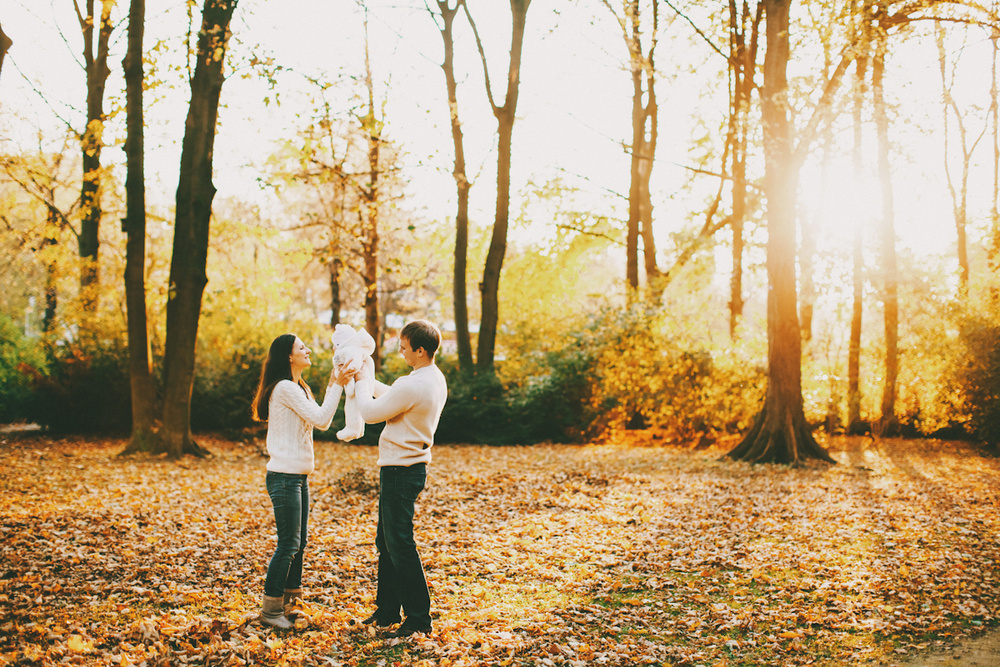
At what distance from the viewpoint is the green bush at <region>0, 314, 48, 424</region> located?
587 inches

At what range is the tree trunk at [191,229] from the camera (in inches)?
480

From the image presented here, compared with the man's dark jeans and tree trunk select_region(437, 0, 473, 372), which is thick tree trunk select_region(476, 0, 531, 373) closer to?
tree trunk select_region(437, 0, 473, 372)

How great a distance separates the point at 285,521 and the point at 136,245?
9.75 metres

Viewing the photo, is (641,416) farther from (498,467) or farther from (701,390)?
(498,467)

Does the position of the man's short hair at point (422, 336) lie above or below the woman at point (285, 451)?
above

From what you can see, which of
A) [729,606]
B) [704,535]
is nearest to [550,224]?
[704,535]

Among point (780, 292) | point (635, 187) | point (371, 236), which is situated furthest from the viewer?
point (635, 187)

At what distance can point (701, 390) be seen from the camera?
14898mm

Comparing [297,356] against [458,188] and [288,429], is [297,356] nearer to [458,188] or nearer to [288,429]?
[288,429]

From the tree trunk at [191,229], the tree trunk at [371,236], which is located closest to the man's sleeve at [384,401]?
the tree trunk at [191,229]

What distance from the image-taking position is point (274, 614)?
4645 mm

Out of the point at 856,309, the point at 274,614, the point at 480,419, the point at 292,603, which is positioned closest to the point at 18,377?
the point at 480,419

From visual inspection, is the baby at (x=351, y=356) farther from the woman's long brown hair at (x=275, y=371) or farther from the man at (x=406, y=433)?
the woman's long brown hair at (x=275, y=371)

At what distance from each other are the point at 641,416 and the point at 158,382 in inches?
404
